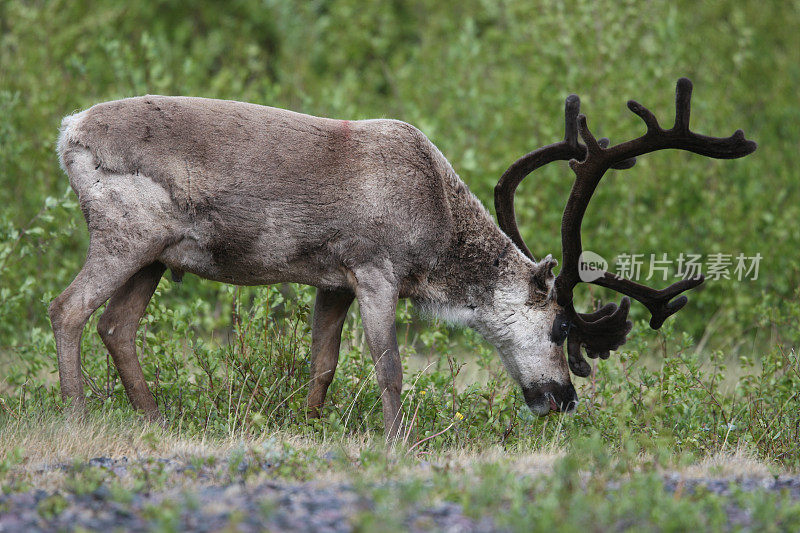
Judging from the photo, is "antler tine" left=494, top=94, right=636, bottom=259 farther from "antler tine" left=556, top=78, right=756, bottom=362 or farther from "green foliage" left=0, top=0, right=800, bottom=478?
"green foliage" left=0, top=0, right=800, bottom=478

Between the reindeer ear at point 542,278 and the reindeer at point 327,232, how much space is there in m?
0.01

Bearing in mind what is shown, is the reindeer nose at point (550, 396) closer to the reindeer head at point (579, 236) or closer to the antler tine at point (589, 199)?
the reindeer head at point (579, 236)

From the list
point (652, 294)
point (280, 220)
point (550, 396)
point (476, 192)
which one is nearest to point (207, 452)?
point (280, 220)

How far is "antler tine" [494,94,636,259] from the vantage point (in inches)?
250

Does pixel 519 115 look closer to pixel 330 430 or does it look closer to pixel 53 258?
pixel 53 258

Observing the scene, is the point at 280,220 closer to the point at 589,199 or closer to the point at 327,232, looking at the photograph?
the point at 327,232

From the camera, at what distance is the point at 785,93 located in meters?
15.4

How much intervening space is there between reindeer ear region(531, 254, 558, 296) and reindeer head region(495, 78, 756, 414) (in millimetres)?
16

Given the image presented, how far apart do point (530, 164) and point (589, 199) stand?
72cm

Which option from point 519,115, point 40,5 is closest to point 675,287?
point 519,115

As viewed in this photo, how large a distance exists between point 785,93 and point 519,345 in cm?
1123

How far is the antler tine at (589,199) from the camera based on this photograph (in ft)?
19.7

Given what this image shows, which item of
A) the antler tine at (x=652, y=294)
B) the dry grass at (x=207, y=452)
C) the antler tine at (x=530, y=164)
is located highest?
the antler tine at (x=530, y=164)

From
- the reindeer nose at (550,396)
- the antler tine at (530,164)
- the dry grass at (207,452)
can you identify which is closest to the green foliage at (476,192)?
the reindeer nose at (550,396)
